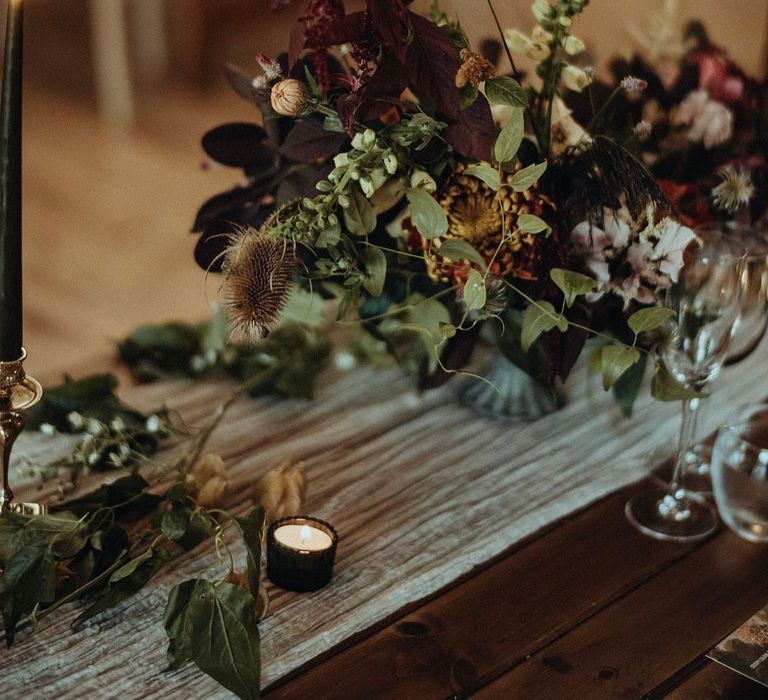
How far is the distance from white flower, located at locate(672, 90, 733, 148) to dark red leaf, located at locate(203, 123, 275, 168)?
1.81 ft

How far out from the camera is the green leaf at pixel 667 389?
0.89 meters

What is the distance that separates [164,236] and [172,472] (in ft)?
6.34

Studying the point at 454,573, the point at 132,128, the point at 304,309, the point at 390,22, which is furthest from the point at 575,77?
the point at 132,128

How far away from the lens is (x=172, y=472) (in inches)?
39.2

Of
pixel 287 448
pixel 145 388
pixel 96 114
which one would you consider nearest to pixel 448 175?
pixel 287 448

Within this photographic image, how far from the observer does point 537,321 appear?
2.95 ft

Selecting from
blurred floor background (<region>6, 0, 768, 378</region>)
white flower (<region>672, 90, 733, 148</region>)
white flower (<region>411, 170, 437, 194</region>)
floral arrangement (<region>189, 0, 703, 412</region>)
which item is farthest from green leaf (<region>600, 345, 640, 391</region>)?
blurred floor background (<region>6, 0, 768, 378</region>)

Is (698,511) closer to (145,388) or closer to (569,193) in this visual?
(569,193)

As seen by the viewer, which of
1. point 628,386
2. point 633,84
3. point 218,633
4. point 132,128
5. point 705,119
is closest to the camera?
point 218,633

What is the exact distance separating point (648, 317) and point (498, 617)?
290mm

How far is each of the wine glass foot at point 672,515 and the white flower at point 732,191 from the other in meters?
0.33

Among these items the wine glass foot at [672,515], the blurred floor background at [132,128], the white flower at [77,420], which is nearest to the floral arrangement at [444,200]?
the wine glass foot at [672,515]

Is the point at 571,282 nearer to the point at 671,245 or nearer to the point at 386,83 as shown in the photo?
the point at 671,245

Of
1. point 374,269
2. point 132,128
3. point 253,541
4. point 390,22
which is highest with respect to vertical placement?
point 390,22
